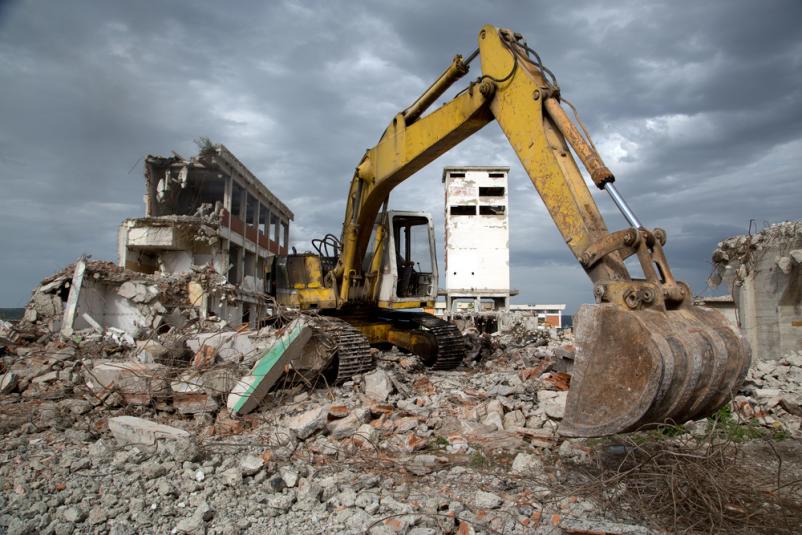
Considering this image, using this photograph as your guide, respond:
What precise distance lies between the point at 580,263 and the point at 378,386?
11.0 ft

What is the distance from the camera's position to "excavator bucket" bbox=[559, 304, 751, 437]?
295 centimetres

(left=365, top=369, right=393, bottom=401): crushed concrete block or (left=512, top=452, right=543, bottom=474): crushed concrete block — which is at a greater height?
(left=365, top=369, right=393, bottom=401): crushed concrete block

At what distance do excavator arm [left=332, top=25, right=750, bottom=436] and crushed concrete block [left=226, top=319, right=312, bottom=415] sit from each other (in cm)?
303

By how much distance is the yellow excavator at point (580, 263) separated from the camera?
3023 mm

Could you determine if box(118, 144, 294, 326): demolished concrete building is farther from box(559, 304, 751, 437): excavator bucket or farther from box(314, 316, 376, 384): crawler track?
box(559, 304, 751, 437): excavator bucket

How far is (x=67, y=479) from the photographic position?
3.85 meters

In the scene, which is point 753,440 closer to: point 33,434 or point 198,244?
point 33,434

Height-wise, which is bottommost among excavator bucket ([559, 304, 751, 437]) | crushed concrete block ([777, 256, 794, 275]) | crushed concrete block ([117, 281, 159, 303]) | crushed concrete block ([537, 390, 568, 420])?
crushed concrete block ([537, 390, 568, 420])

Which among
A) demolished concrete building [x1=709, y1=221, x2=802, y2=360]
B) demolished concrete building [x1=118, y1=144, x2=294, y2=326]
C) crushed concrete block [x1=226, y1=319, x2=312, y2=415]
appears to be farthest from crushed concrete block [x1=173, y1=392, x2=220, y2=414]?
demolished concrete building [x1=118, y1=144, x2=294, y2=326]

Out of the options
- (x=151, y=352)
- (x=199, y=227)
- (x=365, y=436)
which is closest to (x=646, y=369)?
(x=365, y=436)

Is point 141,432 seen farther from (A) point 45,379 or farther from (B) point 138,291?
(B) point 138,291

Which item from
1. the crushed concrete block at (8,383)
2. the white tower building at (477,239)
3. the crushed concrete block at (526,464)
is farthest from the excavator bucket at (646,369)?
the white tower building at (477,239)

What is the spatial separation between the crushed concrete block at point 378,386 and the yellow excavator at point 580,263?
447 mm

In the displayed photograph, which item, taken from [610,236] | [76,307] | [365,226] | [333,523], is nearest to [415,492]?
[333,523]
